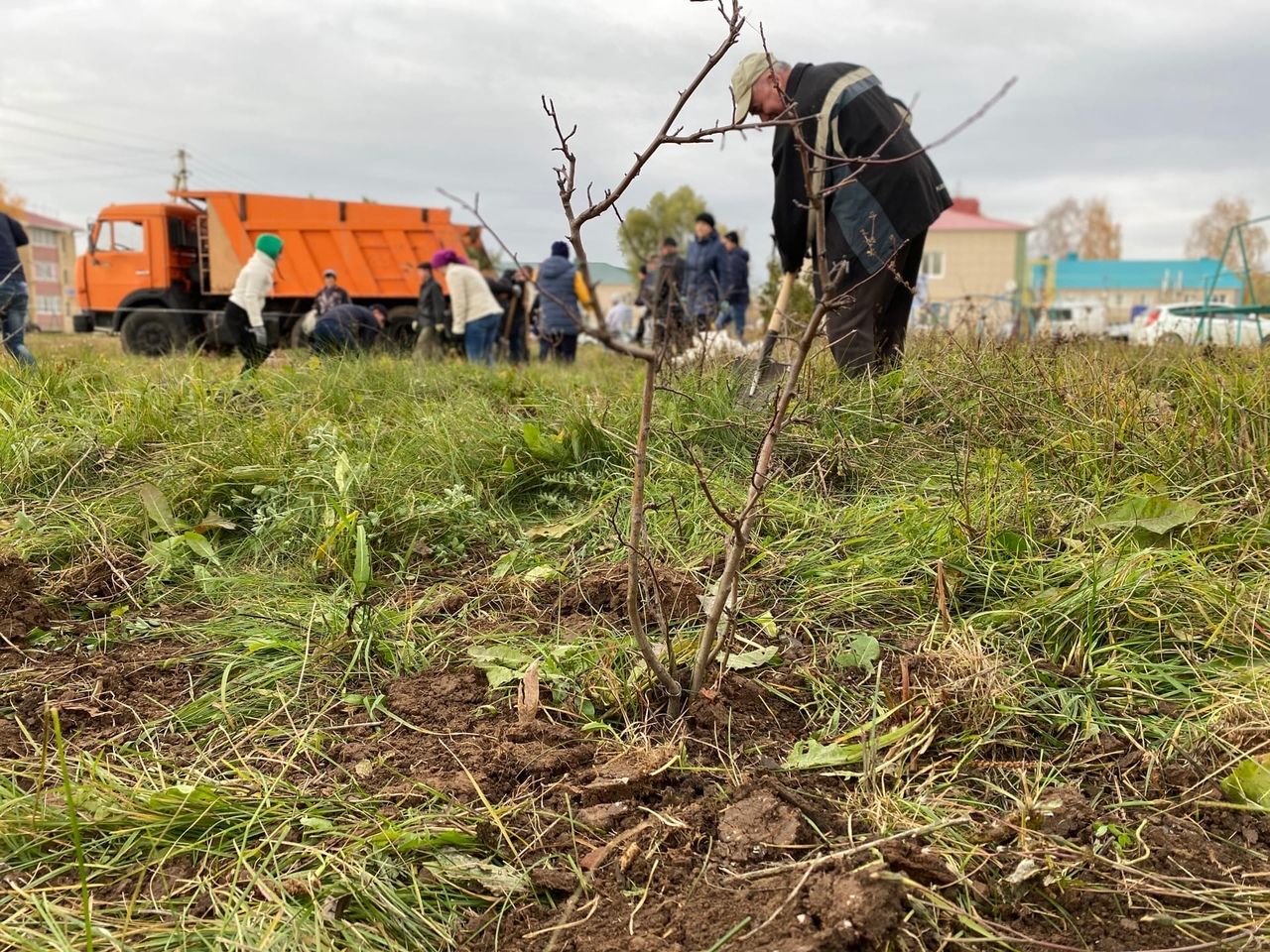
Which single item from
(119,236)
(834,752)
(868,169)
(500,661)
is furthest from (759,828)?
(119,236)

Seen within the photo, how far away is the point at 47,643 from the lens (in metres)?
2.48

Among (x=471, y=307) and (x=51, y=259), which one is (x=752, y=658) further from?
(x=51, y=259)

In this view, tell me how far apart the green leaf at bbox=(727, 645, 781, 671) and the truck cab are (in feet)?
47.5

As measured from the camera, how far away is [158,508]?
3102 millimetres

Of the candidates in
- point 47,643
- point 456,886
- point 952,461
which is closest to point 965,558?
point 952,461

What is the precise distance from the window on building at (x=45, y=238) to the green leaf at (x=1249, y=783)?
79.9 metres

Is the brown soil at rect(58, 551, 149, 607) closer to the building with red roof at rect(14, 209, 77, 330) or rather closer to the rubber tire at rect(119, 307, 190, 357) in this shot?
the rubber tire at rect(119, 307, 190, 357)

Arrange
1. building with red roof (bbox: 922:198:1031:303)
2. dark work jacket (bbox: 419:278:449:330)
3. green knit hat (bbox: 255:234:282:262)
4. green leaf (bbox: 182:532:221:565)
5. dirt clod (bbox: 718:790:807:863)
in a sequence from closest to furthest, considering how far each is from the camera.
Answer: dirt clod (bbox: 718:790:807:863) → green leaf (bbox: 182:532:221:565) → green knit hat (bbox: 255:234:282:262) → dark work jacket (bbox: 419:278:449:330) → building with red roof (bbox: 922:198:1031:303)

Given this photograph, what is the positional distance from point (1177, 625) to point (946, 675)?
0.61 meters

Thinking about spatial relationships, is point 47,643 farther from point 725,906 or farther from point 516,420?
point 725,906

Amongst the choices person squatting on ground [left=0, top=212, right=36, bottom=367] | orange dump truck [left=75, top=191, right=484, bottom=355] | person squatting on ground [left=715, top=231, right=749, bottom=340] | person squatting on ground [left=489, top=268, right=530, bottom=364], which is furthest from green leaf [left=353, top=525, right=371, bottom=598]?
orange dump truck [left=75, top=191, right=484, bottom=355]

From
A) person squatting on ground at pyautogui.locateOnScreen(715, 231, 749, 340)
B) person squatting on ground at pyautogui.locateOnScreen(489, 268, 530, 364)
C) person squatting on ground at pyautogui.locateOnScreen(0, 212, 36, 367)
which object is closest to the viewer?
person squatting on ground at pyautogui.locateOnScreen(0, 212, 36, 367)

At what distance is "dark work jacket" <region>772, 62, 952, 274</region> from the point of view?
3939 millimetres

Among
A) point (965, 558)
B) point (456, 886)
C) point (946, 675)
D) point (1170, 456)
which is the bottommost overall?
point (456, 886)
